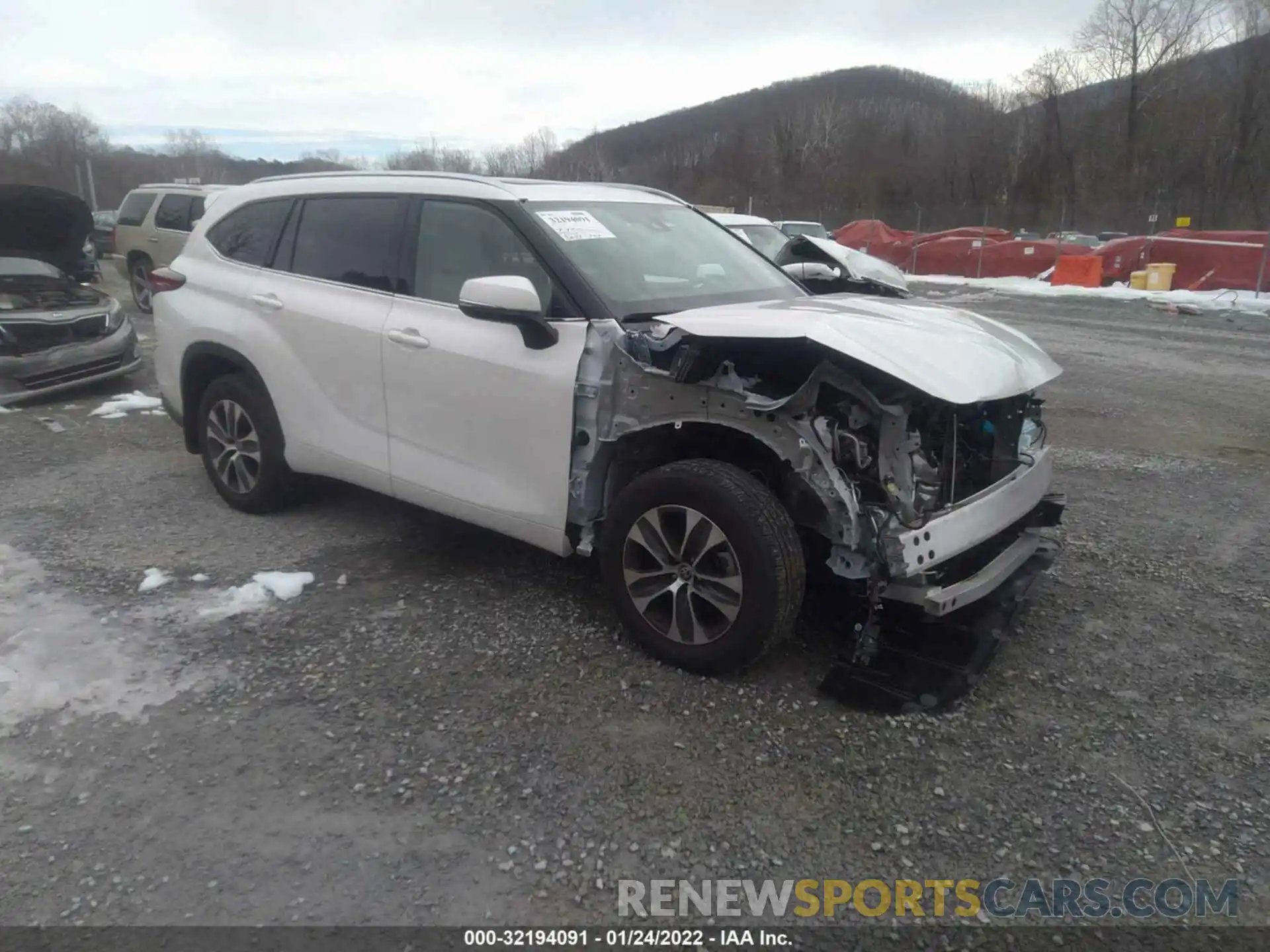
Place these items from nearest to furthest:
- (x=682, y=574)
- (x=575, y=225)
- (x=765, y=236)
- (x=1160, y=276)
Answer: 1. (x=682, y=574)
2. (x=575, y=225)
3. (x=765, y=236)
4. (x=1160, y=276)

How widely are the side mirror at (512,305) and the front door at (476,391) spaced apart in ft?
0.17

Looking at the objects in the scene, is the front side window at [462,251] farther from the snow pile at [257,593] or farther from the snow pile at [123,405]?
the snow pile at [123,405]

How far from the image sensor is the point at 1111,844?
252 centimetres

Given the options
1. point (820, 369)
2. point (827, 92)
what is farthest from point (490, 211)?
point (827, 92)

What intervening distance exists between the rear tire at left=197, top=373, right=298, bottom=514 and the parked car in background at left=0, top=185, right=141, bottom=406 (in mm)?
3839

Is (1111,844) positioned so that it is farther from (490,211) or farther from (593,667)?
(490,211)

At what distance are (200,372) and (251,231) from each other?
839 millimetres

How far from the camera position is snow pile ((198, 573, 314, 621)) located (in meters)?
3.87

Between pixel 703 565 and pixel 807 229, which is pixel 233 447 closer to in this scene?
pixel 703 565

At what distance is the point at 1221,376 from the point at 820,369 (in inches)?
333

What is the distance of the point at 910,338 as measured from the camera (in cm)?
323

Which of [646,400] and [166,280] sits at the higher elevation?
[166,280]

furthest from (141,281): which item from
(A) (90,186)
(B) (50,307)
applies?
(A) (90,186)

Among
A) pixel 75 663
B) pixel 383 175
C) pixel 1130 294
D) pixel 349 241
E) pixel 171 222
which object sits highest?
pixel 171 222
